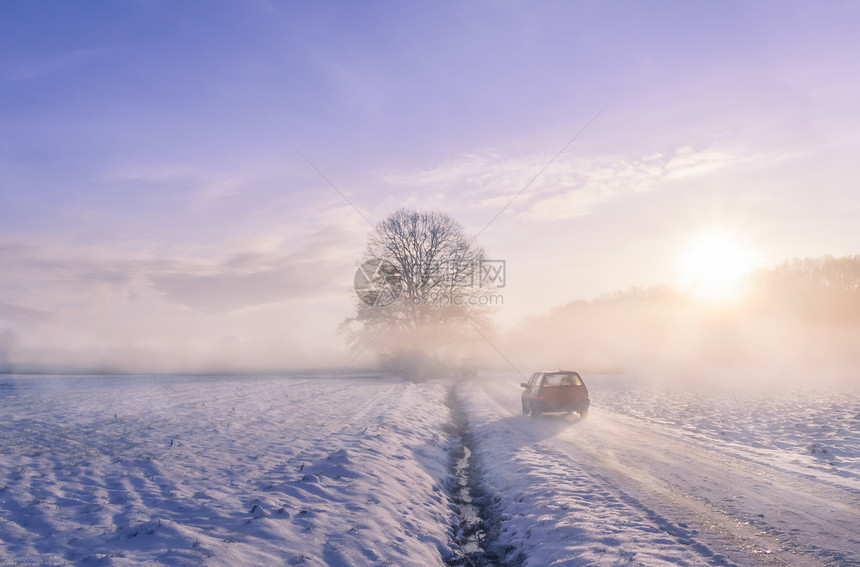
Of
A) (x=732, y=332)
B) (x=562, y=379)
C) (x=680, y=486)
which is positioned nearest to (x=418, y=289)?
(x=562, y=379)

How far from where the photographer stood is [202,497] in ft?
25.0

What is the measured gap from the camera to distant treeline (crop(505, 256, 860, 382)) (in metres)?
46.5

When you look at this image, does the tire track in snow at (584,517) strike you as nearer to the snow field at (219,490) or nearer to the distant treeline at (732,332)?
the snow field at (219,490)

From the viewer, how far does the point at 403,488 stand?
352 inches

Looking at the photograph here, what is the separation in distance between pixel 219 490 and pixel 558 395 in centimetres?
1314

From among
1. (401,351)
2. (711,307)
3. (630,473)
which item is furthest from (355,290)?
(711,307)

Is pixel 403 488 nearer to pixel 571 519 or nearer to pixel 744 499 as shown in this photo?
pixel 571 519

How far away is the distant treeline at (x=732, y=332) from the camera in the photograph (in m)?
46.5

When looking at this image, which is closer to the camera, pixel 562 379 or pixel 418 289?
pixel 562 379

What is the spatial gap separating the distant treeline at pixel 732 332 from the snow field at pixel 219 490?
37183mm

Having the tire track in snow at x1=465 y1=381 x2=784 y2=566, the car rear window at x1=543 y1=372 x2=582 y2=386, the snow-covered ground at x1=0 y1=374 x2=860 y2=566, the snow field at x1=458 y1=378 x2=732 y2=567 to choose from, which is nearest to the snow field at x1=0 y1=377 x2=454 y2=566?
the snow-covered ground at x1=0 y1=374 x2=860 y2=566

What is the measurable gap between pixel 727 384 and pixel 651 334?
40069mm

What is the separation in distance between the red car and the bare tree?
20689 mm

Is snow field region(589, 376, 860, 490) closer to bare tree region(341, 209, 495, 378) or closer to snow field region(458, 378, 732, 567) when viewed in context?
snow field region(458, 378, 732, 567)
